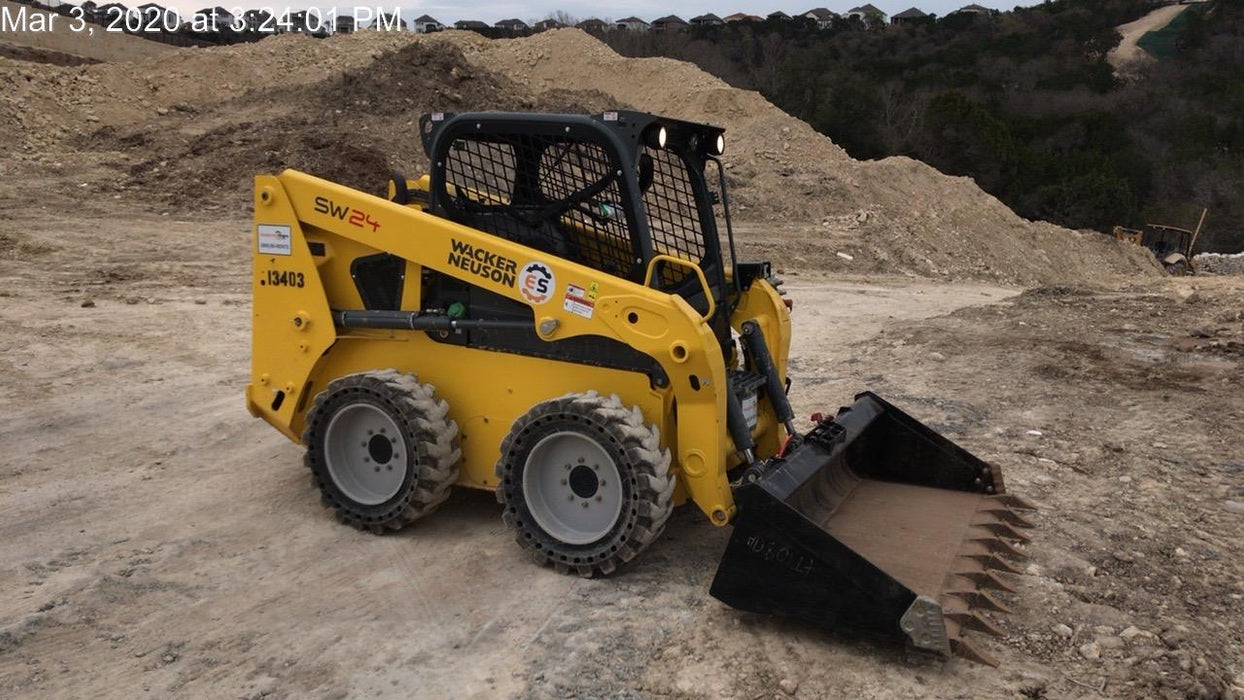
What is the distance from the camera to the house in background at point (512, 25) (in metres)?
67.8

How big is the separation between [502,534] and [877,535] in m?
1.80

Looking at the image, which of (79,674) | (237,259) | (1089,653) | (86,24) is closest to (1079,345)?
(1089,653)

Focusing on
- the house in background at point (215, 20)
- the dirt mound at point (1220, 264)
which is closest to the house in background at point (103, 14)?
the house in background at point (215, 20)

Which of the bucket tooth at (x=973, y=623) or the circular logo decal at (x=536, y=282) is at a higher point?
the circular logo decal at (x=536, y=282)

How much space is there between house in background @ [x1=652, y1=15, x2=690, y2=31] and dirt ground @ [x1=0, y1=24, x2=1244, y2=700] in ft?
201

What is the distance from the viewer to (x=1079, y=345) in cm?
978

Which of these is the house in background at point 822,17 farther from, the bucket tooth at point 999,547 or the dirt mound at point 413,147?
the bucket tooth at point 999,547

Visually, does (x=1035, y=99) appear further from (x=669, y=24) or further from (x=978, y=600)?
(x=978, y=600)

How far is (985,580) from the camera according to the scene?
4.25 m

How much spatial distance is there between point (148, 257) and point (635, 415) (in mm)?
11371

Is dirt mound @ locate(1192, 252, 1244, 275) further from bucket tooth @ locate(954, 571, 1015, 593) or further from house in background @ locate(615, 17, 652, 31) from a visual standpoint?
house in background @ locate(615, 17, 652, 31)

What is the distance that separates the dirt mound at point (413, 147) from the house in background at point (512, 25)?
36.6 m

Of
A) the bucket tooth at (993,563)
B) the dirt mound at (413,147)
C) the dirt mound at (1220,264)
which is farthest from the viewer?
the dirt mound at (1220,264)

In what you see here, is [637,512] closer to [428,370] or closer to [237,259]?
[428,370]
